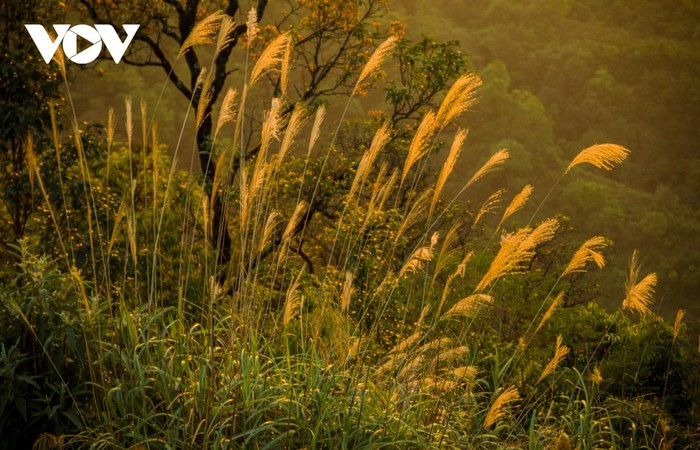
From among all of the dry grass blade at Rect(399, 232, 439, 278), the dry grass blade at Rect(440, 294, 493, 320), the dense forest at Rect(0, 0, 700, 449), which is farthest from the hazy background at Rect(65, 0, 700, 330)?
the dry grass blade at Rect(440, 294, 493, 320)

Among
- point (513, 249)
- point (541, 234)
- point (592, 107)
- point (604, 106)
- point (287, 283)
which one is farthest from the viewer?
point (604, 106)

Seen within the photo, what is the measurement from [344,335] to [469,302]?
77cm

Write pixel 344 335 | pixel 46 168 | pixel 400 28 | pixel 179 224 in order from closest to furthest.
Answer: pixel 344 335 < pixel 46 168 < pixel 179 224 < pixel 400 28

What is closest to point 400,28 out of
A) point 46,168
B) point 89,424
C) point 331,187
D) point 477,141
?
point 331,187

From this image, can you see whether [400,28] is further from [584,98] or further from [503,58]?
[584,98]

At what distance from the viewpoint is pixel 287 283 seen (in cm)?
1119

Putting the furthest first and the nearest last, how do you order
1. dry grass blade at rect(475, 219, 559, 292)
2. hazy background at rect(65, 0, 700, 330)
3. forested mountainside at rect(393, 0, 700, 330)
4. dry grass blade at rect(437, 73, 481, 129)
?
1. forested mountainside at rect(393, 0, 700, 330)
2. hazy background at rect(65, 0, 700, 330)
3. dry grass blade at rect(437, 73, 481, 129)
4. dry grass blade at rect(475, 219, 559, 292)

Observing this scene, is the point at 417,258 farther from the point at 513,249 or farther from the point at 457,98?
the point at 457,98

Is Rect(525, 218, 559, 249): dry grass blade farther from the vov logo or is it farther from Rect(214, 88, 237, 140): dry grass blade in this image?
the vov logo

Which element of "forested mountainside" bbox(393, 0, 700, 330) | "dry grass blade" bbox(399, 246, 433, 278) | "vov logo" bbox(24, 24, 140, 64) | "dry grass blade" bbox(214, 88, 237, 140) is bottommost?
"forested mountainside" bbox(393, 0, 700, 330)

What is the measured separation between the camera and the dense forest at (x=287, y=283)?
2.82m

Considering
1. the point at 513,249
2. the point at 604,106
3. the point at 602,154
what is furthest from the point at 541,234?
the point at 604,106

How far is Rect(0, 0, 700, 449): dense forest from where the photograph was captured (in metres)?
2.82

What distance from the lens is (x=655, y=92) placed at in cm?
4828
